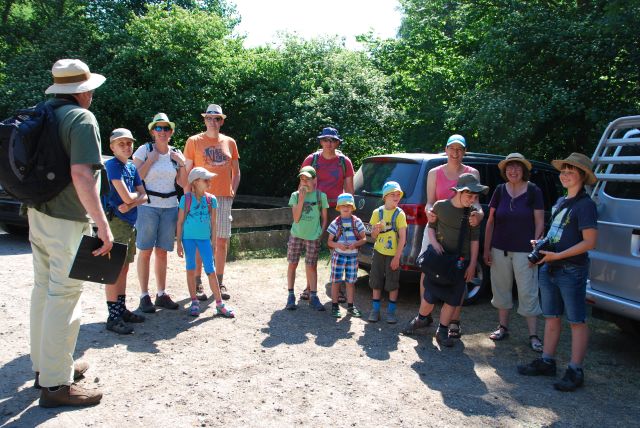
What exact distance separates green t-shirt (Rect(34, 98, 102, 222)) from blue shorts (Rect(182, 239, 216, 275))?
87.1 inches

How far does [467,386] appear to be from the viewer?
4422 millimetres

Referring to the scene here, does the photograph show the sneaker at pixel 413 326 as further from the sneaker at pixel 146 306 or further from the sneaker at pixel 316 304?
the sneaker at pixel 146 306

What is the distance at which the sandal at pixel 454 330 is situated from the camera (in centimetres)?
561

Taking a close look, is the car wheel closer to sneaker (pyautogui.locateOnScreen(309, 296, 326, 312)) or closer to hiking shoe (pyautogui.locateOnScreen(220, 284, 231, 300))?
sneaker (pyautogui.locateOnScreen(309, 296, 326, 312))

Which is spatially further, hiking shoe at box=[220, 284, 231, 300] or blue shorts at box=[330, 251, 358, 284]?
hiking shoe at box=[220, 284, 231, 300]

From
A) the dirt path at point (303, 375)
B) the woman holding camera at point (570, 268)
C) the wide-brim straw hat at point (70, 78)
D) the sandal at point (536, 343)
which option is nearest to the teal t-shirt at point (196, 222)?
the dirt path at point (303, 375)

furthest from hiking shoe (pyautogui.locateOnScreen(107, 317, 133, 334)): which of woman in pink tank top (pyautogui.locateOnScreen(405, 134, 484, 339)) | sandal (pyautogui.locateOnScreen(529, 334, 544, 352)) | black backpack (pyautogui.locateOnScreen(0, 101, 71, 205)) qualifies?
sandal (pyautogui.locateOnScreen(529, 334, 544, 352))

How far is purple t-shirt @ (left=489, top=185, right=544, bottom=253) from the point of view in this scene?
5449 millimetres

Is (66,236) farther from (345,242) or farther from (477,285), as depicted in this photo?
(477,285)

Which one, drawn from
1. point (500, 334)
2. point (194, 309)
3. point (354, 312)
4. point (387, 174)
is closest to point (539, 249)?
point (500, 334)

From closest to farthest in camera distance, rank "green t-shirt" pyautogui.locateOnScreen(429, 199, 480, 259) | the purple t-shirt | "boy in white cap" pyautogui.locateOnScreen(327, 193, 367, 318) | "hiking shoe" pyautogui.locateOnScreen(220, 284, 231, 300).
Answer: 1. "green t-shirt" pyautogui.locateOnScreen(429, 199, 480, 259)
2. the purple t-shirt
3. "boy in white cap" pyautogui.locateOnScreen(327, 193, 367, 318)
4. "hiking shoe" pyautogui.locateOnScreen(220, 284, 231, 300)

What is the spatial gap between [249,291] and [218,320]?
1331 millimetres

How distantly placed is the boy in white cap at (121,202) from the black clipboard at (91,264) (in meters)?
1.44

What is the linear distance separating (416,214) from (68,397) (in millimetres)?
4035
